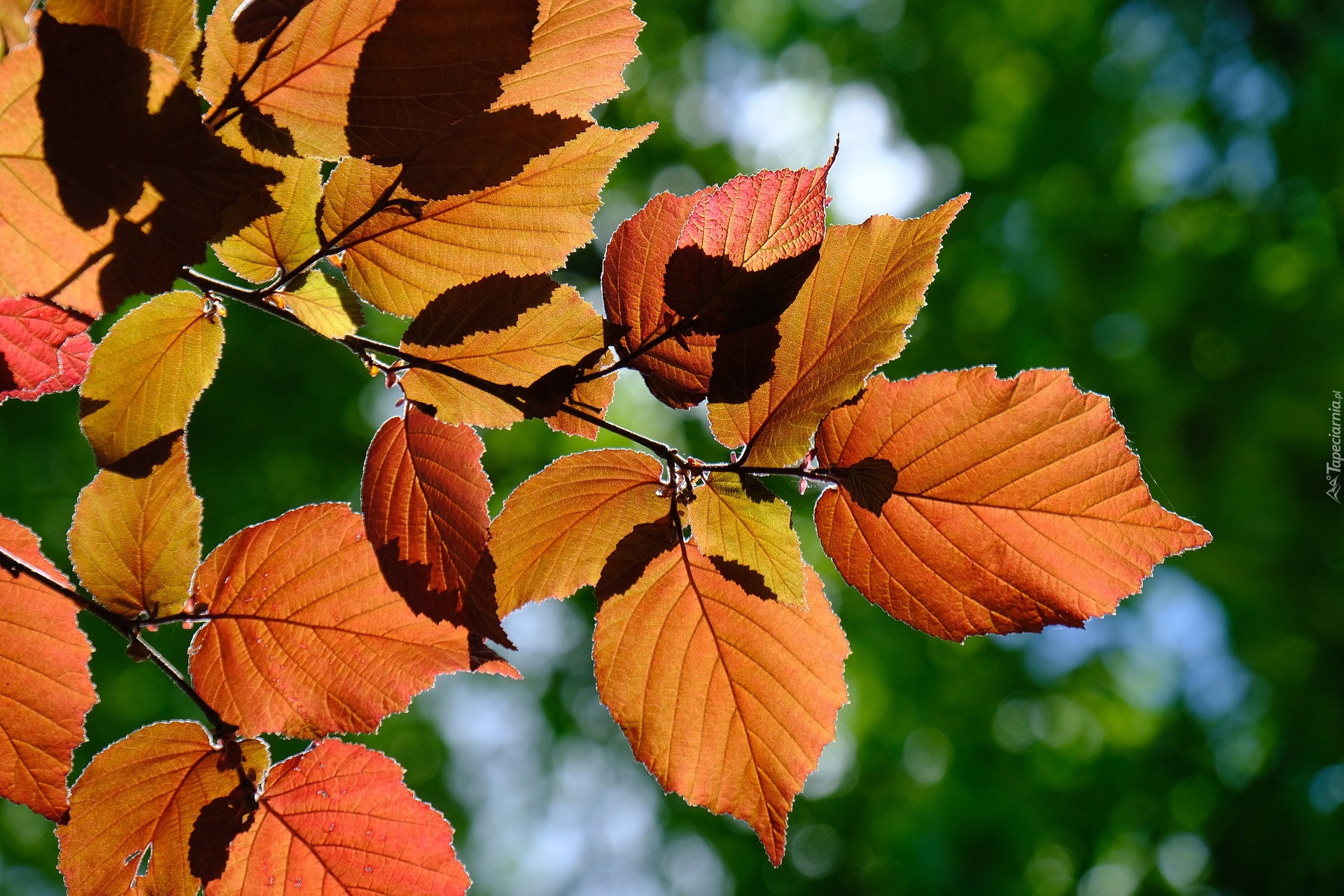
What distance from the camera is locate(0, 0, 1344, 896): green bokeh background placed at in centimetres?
379

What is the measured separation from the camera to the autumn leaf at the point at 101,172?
0.33 meters

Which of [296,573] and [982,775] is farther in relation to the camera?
[982,775]

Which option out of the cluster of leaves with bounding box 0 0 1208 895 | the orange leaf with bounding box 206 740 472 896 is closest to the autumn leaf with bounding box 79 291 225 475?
the cluster of leaves with bounding box 0 0 1208 895

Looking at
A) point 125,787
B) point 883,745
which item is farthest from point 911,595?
point 883,745

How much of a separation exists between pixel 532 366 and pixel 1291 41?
5.60 m

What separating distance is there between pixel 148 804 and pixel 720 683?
382mm

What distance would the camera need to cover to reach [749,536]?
51 centimetres

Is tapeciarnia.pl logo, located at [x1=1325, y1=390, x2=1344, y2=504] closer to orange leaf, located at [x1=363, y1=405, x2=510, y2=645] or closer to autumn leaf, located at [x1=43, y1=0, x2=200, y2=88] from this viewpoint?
orange leaf, located at [x1=363, y1=405, x2=510, y2=645]

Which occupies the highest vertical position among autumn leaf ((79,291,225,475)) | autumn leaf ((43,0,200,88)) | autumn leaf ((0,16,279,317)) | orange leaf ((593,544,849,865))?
autumn leaf ((43,0,200,88))

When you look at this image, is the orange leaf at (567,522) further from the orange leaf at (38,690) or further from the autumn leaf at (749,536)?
the orange leaf at (38,690)

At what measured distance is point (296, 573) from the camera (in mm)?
585

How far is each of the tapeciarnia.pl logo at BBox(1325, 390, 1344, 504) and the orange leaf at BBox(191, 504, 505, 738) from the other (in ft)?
13.0

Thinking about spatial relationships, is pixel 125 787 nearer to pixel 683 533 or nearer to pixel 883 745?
pixel 683 533

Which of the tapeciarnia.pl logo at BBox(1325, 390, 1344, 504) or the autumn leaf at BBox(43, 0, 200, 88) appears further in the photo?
the tapeciarnia.pl logo at BBox(1325, 390, 1344, 504)
